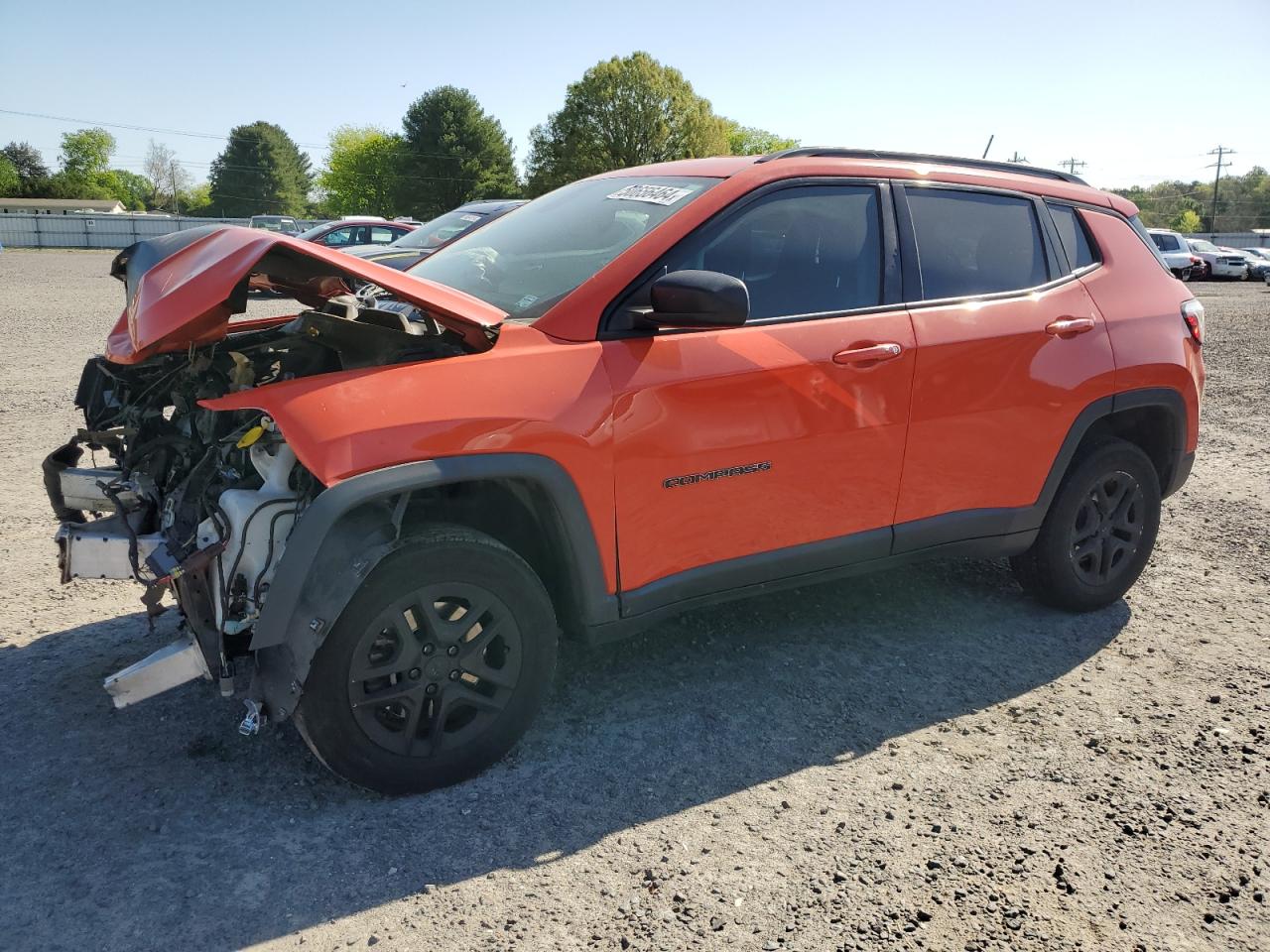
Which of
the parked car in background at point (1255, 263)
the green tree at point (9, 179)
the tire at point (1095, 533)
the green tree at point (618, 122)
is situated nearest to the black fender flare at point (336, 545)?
the tire at point (1095, 533)

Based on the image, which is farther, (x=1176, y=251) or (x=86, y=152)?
(x=86, y=152)

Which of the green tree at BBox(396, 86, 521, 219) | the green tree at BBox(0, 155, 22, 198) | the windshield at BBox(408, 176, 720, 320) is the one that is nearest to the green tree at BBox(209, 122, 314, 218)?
the green tree at BBox(0, 155, 22, 198)

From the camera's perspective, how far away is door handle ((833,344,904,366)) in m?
3.34

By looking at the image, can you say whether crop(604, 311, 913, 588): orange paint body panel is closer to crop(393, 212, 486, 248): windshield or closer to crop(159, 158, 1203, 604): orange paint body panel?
crop(159, 158, 1203, 604): orange paint body panel

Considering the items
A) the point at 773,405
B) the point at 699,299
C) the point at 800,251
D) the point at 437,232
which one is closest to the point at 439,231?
the point at 437,232

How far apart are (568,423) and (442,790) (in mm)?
1193

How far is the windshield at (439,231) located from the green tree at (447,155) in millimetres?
61575

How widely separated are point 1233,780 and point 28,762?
3922 mm

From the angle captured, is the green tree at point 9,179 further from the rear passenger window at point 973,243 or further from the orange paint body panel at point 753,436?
the orange paint body panel at point 753,436

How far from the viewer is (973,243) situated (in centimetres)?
384

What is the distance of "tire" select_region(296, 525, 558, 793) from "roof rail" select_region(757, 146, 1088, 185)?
1.84 meters

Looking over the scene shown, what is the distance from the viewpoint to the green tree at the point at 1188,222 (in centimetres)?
9698

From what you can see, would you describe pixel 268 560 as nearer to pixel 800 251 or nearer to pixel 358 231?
pixel 800 251

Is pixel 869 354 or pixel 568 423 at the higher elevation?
pixel 869 354
